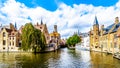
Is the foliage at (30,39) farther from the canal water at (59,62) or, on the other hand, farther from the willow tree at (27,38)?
the canal water at (59,62)

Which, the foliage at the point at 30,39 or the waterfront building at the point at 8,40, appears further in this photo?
the waterfront building at the point at 8,40

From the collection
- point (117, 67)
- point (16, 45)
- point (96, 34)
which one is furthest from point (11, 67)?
point (96, 34)

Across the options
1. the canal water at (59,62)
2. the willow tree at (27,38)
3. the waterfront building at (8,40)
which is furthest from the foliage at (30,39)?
the canal water at (59,62)

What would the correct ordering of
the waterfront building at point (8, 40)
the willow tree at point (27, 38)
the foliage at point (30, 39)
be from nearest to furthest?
the willow tree at point (27, 38)
the foliage at point (30, 39)
the waterfront building at point (8, 40)

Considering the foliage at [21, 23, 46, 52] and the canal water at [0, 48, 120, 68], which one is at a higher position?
the foliage at [21, 23, 46, 52]

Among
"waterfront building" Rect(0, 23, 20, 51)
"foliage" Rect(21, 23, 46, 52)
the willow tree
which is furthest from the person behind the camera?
"waterfront building" Rect(0, 23, 20, 51)

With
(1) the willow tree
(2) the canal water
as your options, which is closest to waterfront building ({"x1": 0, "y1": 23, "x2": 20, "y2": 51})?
(1) the willow tree

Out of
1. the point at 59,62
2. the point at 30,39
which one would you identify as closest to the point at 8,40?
the point at 30,39

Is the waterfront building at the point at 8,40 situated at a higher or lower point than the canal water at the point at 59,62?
higher

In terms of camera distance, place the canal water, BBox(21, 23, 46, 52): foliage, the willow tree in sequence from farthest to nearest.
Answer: BBox(21, 23, 46, 52): foliage < the willow tree < the canal water

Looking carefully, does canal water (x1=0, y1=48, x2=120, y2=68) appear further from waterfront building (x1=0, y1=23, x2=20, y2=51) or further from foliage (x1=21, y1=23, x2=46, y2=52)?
waterfront building (x1=0, y1=23, x2=20, y2=51)

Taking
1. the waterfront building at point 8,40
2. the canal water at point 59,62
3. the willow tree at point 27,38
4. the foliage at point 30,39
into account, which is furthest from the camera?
the waterfront building at point 8,40

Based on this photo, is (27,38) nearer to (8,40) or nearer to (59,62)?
(8,40)

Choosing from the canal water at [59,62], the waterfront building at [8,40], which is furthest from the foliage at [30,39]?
the canal water at [59,62]
